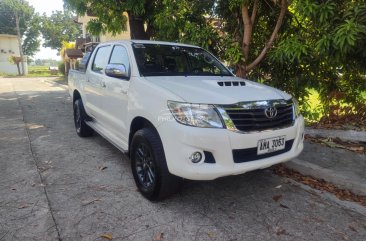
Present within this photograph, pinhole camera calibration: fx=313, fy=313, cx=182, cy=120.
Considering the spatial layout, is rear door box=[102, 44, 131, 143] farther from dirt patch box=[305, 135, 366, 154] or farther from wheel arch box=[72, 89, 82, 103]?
dirt patch box=[305, 135, 366, 154]

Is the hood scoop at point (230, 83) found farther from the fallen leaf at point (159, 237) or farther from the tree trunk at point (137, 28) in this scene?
the tree trunk at point (137, 28)

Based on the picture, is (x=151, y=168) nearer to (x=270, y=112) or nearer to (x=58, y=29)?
(x=270, y=112)

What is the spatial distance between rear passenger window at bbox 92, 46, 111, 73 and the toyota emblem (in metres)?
2.68

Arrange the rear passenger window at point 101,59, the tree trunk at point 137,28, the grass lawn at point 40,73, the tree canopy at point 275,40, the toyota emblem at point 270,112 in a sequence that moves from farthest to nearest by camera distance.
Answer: the grass lawn at point 40,73, the tree trunk at point 137,28, the tree canopy at point 275,40, the rear passenger window at point 101,59, the toyota emblem at point 270,112

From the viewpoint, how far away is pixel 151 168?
11.2 ft

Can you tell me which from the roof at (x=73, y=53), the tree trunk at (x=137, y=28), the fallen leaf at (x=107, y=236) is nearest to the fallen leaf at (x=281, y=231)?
the fallen leaf at (x=107, y=236)

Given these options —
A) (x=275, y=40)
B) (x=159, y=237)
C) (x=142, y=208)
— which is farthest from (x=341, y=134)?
(x=159, y=237)

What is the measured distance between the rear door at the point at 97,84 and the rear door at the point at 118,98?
7.1 inches

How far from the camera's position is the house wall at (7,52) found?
41.9 metres

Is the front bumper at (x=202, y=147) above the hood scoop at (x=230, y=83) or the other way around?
the other way around

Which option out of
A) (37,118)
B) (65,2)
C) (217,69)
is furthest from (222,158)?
(65,2)

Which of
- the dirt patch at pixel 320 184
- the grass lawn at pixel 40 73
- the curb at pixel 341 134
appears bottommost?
the grass lawn at pixel 40 73

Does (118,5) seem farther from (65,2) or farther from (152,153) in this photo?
(152,153)

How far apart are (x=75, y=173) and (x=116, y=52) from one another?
5.97 ft
